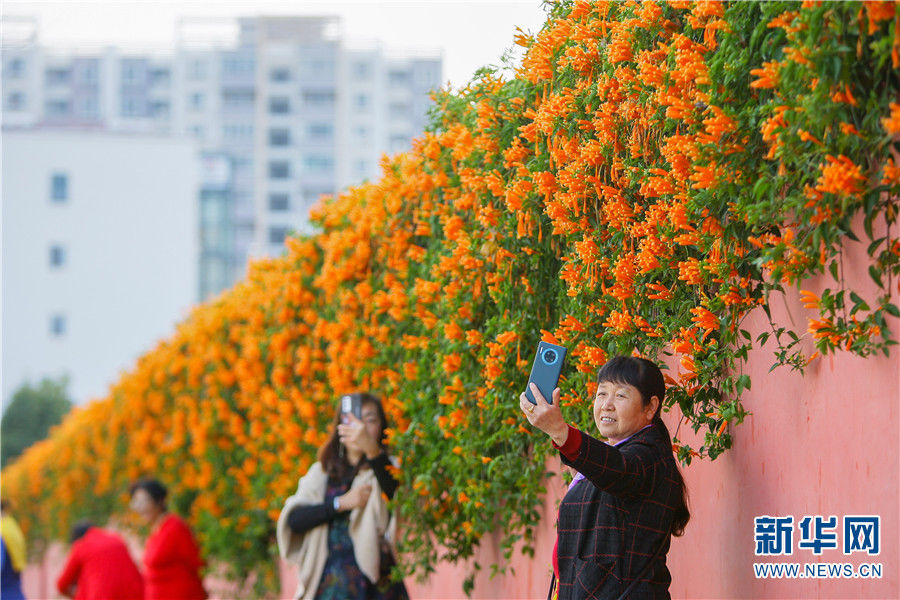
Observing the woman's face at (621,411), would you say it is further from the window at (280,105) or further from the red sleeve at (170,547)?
the window at (280,105)

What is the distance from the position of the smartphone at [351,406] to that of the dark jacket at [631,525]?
2.49 metres

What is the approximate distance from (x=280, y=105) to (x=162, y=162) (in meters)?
31.0

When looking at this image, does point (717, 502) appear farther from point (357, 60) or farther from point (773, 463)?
point (357, 60)

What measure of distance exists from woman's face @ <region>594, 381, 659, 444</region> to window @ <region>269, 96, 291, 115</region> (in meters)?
77.0

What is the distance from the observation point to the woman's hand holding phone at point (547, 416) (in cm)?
322

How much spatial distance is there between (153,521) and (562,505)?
6171 mm

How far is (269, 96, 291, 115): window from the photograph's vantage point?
7850cm

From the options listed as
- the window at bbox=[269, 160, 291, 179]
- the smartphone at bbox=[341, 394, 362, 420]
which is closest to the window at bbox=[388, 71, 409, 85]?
the window at bbox=[269, 160, 291, 179]

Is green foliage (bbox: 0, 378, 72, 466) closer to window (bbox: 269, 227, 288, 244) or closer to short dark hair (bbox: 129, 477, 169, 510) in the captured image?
short dark hair (bbox: 129, 477, 169, 510)

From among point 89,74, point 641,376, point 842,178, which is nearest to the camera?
point 842,178

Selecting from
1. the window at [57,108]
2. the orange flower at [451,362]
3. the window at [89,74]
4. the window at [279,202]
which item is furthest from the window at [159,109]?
the orange flower at [451,362]

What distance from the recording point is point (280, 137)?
257 ft

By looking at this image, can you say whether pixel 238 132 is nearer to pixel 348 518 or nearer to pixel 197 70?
pixel 197 70

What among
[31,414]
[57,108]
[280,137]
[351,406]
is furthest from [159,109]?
[351,406]
